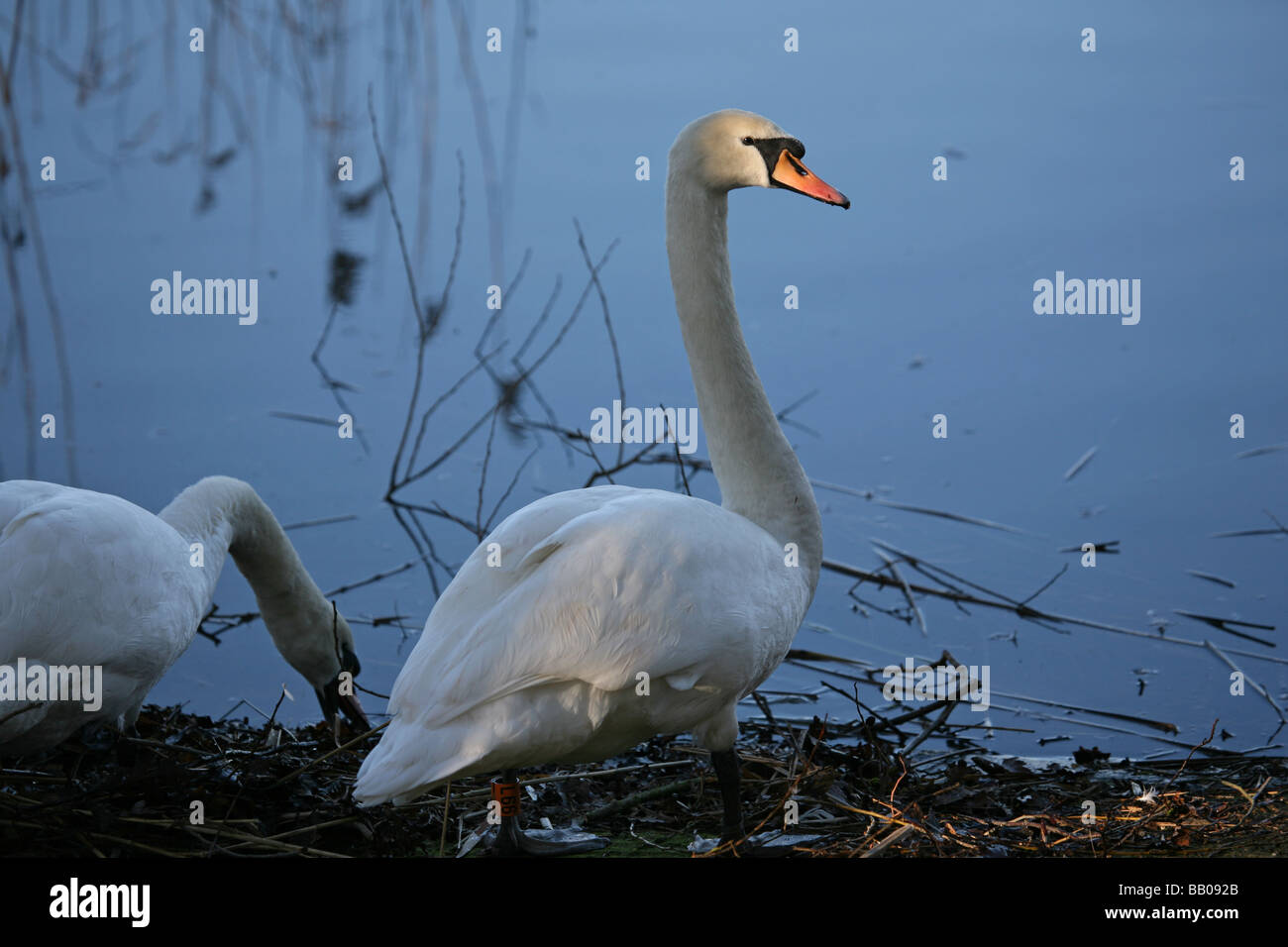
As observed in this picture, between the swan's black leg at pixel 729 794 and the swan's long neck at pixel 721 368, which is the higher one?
the swan's long neck at pixel 721 368

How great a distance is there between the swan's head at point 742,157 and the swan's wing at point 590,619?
1054mm

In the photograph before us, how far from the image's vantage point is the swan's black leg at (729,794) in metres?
3.87

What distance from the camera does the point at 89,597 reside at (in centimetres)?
421

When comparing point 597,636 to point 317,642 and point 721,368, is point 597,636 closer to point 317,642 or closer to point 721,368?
point 721,368

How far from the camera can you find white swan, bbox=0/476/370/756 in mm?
4074

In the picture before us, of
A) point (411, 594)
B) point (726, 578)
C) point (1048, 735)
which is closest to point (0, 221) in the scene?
point (411, 594)

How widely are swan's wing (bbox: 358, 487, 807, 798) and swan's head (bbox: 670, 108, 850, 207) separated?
1.05 m
